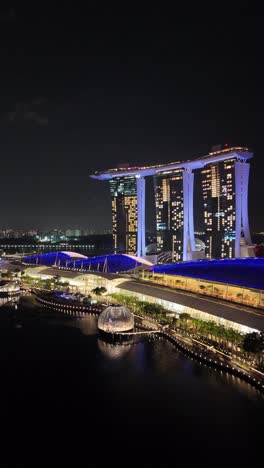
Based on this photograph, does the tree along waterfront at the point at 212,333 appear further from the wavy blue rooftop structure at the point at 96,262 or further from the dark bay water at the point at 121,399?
the wavy blue rooftop structure at the point at 96,262

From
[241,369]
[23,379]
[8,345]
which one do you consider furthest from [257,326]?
[8,345]

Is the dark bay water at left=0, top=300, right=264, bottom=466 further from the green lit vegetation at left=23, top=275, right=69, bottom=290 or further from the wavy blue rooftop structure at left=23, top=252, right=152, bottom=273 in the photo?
the wavy blue rooftop structure at left=23, top=252, right=152, bottom=273

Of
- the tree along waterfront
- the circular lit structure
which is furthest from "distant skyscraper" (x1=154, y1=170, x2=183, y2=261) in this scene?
the circular lit structure

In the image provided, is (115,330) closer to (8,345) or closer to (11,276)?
(8,345)

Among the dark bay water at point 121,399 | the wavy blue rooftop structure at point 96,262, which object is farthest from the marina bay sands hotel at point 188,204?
the dark bay water at point 121,399

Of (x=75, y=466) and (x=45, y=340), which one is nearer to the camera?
(x=75, y=466)

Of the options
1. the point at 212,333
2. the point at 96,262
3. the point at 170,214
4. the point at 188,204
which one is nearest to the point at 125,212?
the point at 170,214

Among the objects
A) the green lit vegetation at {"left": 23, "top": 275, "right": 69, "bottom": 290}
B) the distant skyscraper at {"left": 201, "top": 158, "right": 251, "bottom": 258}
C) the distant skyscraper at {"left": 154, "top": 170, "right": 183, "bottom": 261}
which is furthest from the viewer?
the distant skyscraper at {"left": 154, "top": 170, "right": 183, "bottom": 261}
